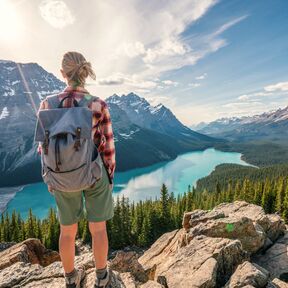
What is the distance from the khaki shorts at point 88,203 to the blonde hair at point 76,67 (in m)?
1.64

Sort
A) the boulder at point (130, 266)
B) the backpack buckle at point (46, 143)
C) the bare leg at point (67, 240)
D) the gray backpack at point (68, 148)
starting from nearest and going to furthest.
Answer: the gray backpack at point (68, 148) < the backpack buckle at point (46, 143) < the bare leg at point (67, 240) < the boulder at point (130, 266)

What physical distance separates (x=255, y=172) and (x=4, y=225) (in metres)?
145

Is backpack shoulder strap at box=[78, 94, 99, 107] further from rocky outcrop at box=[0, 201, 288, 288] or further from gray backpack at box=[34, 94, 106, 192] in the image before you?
rocky outcrop at box=[0, 201, 288, 288]

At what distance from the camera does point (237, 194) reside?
72938 millimetres

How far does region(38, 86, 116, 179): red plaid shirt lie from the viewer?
486 centimetres

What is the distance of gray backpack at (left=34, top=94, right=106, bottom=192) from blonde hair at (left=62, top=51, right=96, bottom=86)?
674 millimetres

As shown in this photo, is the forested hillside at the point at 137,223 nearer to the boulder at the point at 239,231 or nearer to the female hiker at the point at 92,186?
the boulder at the point at 239,231

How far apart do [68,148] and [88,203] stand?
1276mm

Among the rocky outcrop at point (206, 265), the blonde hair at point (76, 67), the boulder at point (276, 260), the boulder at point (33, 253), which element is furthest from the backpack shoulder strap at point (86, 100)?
the boulder at point (33, 253)

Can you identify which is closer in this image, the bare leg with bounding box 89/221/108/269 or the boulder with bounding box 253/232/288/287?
the bare leg with bounding box 89/221/108/269

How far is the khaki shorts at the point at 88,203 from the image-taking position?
4945mm

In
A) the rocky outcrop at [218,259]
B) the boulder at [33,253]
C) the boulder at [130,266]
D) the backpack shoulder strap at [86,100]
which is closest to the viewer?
the backpack shoulder strap at [86,100]

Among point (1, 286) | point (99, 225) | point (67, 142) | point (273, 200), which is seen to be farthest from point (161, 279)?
point (273, 200)


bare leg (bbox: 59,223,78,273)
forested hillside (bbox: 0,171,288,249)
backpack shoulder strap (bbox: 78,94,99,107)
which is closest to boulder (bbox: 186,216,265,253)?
bare leg (bbox: 59,223,78,273)
